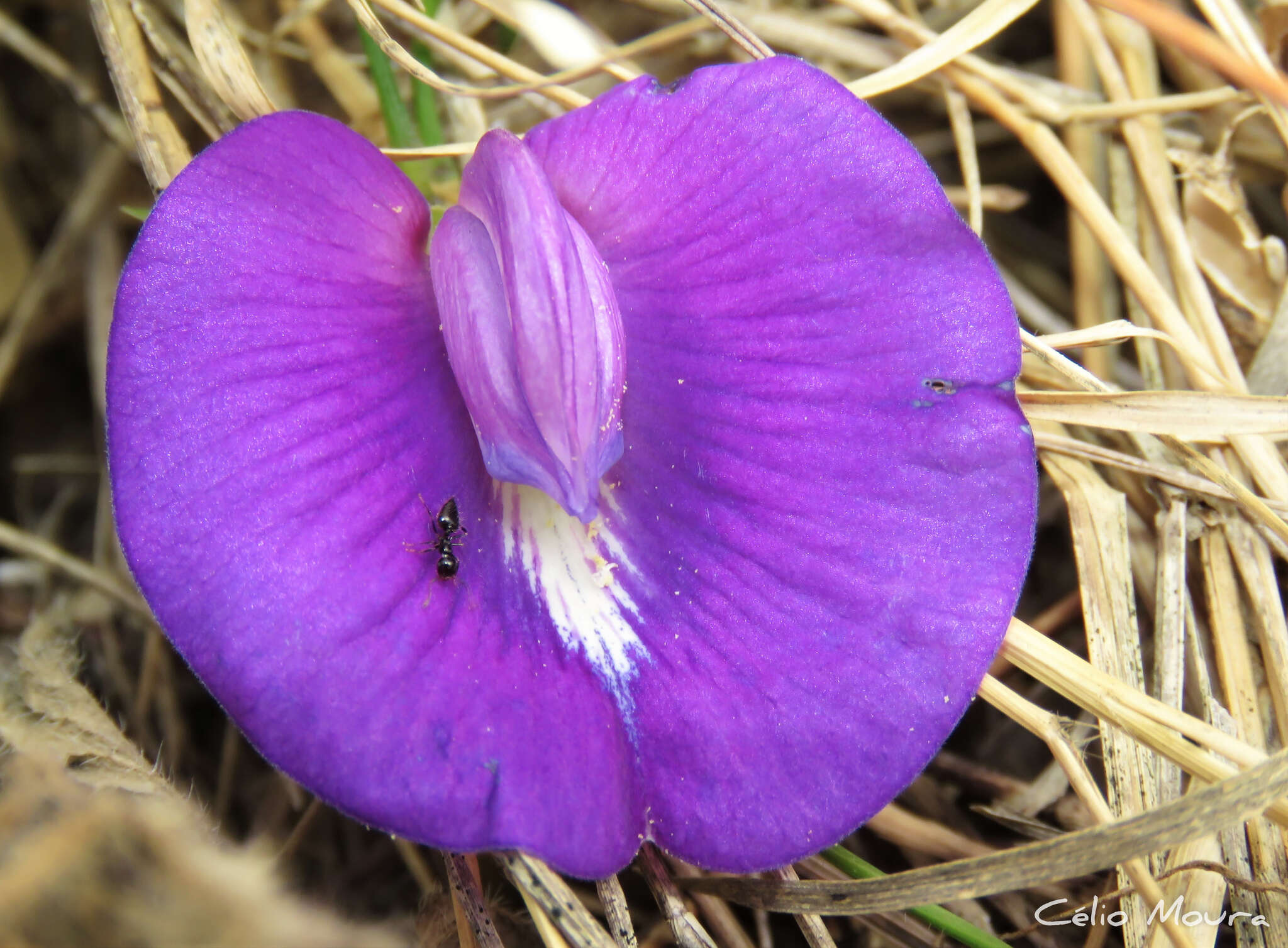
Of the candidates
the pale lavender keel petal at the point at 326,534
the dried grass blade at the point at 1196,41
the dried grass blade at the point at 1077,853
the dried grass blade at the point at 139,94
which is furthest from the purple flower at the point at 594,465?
the dried grass blade at the point at 139,94

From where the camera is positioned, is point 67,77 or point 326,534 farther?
point 67,77

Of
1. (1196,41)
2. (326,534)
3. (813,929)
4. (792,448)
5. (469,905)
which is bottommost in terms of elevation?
(469,905)

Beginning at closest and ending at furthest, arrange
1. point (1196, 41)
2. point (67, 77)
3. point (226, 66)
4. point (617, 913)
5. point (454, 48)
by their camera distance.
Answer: point (1196, 41), point (617, 913), point (226, 66), point (454, 48), point (67, 77)

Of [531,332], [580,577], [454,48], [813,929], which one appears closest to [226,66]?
[454,48]

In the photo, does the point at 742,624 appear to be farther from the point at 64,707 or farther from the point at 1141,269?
the point at 1141,269

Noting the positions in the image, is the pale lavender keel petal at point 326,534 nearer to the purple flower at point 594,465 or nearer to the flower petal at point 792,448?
the purple flower at point 594,465

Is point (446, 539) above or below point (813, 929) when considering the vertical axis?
above

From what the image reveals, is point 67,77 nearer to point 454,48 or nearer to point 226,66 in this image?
point 226,66
